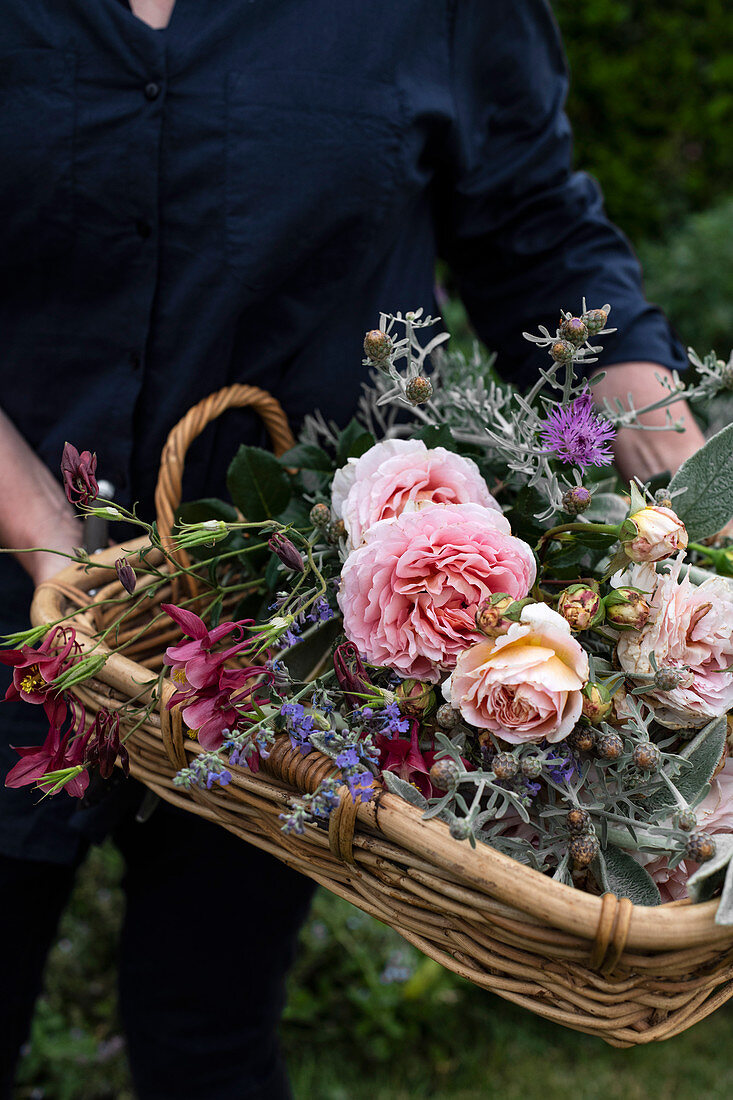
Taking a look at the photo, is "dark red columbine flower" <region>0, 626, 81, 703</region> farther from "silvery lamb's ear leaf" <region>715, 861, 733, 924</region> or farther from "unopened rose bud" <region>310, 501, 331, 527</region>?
"silvery lamb's ear leaf" <region>715, 861, 733, 924</region>

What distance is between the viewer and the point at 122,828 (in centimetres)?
122

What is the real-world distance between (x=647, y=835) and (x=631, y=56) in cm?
392

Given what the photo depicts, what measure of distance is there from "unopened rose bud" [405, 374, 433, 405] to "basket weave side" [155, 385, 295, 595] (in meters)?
0.26

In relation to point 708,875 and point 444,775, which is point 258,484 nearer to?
point 444,775

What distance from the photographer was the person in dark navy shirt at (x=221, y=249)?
0.97 m

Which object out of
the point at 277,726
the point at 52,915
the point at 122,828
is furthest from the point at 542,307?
the point at 52,915

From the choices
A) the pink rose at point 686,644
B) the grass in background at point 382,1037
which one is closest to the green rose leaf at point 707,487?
the pink rose at point 686,644

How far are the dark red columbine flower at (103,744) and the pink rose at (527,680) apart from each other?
0.28 m

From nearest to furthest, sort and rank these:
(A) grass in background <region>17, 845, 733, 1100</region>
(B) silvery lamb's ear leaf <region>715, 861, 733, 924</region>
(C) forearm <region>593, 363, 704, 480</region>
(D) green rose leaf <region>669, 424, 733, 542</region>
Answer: (B) silvery lamb's ear leaf <region>715, 861, 733, 924</region>, (D) green rose leaf <region>669, 424, 733, 542</region>, (C) forearm <region>593, 363, 704, 480</region>, (A) grass in background <region>17, 845, 733, 1100</region>

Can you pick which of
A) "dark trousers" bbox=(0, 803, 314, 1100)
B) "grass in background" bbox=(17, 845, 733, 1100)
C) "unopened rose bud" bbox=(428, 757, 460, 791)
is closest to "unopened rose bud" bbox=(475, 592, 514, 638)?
"unopened rose bud" bbox=(428, 757, 460, 791)

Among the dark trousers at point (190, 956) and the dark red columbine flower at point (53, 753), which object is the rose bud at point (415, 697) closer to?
the dark red columbine flower at point (53, 753)

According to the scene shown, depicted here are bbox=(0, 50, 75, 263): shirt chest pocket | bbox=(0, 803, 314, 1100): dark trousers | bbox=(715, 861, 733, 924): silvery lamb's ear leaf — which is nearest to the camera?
bbox=(715, 861, 733, 924): silvery lamb's ear leaf

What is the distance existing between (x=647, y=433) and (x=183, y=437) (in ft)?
1.83

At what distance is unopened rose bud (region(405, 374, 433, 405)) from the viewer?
0.77 meters
